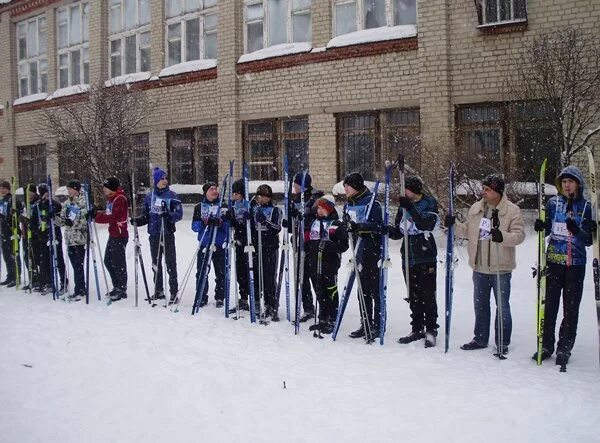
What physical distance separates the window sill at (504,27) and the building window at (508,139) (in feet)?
4.60

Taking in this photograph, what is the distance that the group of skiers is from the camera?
5.16 metres

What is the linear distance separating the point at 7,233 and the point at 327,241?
21.7ft

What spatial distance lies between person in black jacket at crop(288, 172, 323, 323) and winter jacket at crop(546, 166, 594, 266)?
2593 millimetres

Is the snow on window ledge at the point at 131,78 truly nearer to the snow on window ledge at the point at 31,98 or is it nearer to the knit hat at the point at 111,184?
the snow on window ledge at the point at 31,98

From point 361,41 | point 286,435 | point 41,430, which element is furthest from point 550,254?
point 361,41

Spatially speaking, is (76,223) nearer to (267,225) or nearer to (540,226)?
(267,225)

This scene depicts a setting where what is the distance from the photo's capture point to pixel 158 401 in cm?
438

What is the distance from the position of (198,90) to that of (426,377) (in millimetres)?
12539

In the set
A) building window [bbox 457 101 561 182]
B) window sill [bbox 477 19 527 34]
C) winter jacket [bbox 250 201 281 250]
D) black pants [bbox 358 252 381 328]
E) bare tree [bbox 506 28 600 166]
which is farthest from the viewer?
window sill [bbox 477 19 527 34]

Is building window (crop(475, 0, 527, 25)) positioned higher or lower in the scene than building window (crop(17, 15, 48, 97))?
lower

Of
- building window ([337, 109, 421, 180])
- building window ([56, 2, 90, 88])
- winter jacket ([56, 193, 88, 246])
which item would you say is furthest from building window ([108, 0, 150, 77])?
winter jacket ([56, 193, 88, 246])

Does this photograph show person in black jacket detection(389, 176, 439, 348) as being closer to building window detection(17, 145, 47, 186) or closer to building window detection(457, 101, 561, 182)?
building window detection(457, 101, 561, 182)

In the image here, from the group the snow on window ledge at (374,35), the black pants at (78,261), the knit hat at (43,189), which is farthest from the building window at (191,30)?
the black pants at (78,261)

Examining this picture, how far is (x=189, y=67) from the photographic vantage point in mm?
15672
